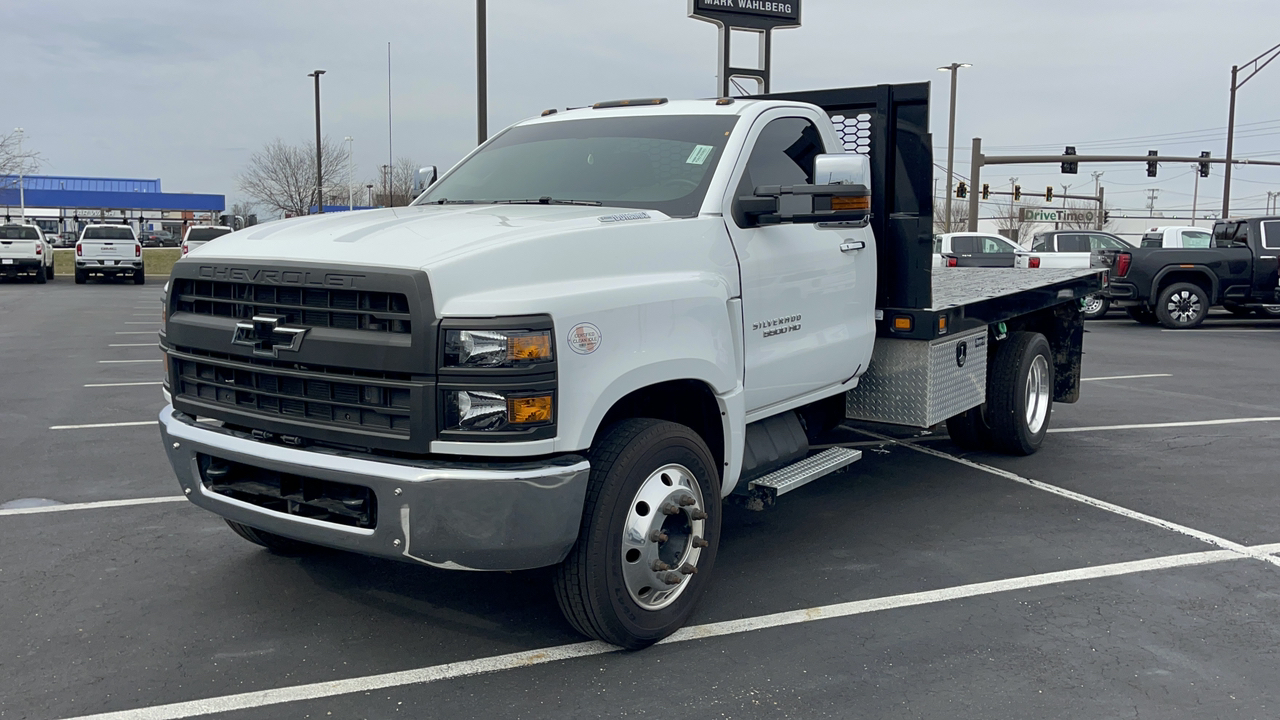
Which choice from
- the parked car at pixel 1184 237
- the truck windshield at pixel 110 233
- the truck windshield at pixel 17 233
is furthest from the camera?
the truck windshield at pixel 110 233

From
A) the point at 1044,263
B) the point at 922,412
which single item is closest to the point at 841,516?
the point at 922,412

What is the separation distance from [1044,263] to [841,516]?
13.1 meters

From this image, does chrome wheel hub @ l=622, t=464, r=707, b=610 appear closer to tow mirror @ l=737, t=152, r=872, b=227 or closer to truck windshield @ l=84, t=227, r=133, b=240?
tow mirror @ l=737, t=152, r=872, b=227

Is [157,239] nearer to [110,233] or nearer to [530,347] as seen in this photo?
[110,233]

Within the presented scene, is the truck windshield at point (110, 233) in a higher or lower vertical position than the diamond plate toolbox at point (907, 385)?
higher

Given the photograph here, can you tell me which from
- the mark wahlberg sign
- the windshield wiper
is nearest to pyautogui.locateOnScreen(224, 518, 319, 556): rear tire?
the windshield wiper

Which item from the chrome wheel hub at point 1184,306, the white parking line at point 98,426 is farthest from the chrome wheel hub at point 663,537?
the chrome wheel hub at point 1184,306

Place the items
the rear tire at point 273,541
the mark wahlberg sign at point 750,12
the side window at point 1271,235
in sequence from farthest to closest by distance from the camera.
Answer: the mark wahlberg sign at point 750,12, the side window at point 1271,235, the rear tire at point 273,541

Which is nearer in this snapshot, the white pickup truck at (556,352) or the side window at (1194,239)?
the white pickup truck at (556,352)

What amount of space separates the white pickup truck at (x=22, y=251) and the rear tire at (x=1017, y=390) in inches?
1255

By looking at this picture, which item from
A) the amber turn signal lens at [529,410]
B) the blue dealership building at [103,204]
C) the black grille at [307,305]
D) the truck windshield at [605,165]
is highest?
the blue dealership building at [103,204]

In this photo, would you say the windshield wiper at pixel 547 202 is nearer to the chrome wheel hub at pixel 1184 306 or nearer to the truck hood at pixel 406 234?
the truck hood at pixel 406 234

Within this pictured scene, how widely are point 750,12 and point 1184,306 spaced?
9.62m

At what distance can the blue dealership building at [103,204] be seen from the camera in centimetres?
8219
